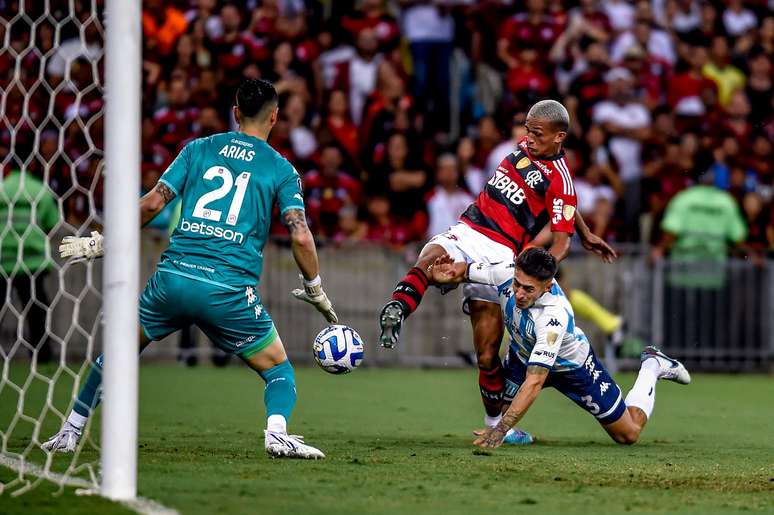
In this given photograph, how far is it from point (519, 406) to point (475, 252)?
1612 millimetres

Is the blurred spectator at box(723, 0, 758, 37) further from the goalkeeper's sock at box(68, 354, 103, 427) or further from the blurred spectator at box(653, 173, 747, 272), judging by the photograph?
the goalkeeper's sock at box(68, 354, 103, 427)

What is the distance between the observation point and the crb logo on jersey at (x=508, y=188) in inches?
381

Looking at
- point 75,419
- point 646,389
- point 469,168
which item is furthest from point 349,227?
point 75,419

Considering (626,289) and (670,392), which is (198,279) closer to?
(670,392)

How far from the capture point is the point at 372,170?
1723cm

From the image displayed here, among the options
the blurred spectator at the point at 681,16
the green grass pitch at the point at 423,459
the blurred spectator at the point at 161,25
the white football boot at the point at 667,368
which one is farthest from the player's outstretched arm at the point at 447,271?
the blurred spectator at the point at 681,16

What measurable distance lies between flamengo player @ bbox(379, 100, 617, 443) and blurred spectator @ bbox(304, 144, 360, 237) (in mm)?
6904

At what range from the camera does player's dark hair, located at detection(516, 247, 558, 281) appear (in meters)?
8.54

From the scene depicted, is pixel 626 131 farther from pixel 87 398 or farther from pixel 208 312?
pixel 87 398

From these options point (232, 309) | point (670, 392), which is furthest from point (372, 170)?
point (232, 309)

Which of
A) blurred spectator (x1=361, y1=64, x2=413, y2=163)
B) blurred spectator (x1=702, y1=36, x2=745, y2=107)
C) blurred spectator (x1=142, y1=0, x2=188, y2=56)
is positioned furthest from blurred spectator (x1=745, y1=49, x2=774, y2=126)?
blurred spectator (x1=142, y1=0, x2=188, y2=56)

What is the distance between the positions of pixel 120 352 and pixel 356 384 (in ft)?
28.3

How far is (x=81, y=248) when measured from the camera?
24.2 ft

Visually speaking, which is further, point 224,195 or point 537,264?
point 537,264
